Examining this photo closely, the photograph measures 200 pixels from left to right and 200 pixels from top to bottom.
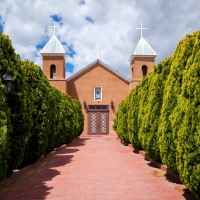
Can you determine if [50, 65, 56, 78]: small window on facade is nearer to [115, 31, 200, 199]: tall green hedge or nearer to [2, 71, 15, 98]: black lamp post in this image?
[115, 31, 200, 199]: tall green hedge

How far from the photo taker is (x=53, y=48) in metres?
27.8

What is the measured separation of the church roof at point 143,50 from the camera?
91.2 ft

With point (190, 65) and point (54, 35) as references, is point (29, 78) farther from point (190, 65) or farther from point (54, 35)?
point (54, 35)

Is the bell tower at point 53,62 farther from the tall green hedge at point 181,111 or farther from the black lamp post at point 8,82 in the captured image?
the black lamp post at point 8,82

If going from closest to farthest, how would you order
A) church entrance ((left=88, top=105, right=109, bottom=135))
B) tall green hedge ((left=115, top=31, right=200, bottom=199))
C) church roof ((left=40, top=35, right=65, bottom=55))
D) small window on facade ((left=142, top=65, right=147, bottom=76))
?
1. tall green hedge ((left=115, top=31, right=200, bottom=199))
2. church roof ((left=40, top=35, right=65, bottom=55))
3. church entrance ((left=88, top=105, right=109, bottom=135))
4. small window on facade ((left=142, top=65, right=147, bottom=76))

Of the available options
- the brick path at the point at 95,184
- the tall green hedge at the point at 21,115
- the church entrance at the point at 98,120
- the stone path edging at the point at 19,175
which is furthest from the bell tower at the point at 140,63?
the brick path at the point at 95,184

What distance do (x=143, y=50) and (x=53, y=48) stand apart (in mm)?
9427

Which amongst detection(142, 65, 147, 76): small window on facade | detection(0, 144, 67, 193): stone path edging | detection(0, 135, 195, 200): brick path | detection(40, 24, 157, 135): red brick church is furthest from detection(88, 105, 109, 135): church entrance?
detection(0, 135, 195, 200): brick path

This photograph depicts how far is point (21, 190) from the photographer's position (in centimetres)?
604

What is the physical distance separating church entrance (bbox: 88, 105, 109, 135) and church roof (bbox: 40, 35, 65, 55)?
6.56 m

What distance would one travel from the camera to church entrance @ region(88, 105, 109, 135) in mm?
27594

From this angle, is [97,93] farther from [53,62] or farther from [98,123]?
[53,62]

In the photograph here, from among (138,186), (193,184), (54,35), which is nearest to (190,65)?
(193,184)

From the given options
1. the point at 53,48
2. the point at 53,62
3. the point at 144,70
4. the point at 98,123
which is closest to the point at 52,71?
the point at 53,62
